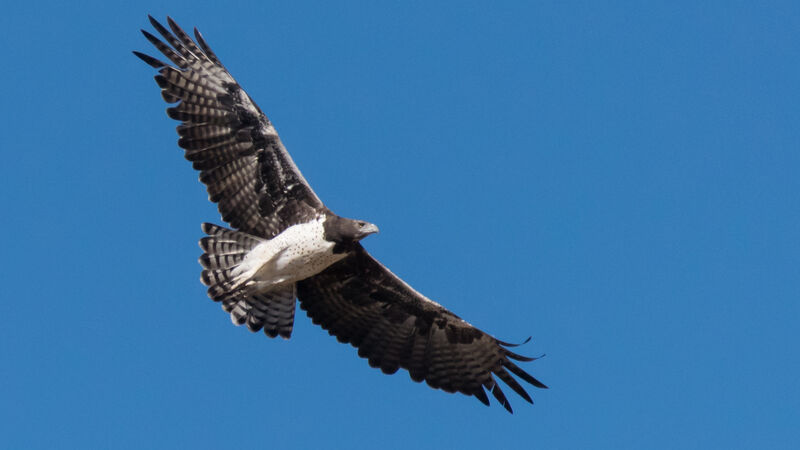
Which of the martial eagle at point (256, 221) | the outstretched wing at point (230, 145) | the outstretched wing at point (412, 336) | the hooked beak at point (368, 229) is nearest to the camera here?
the hooked beak at point (368, 229)

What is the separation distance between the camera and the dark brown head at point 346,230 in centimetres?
1367

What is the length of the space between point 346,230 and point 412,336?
1.94 metres

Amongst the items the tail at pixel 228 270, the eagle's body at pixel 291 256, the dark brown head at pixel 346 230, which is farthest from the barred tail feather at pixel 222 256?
the dark brown head at pixel 346 230

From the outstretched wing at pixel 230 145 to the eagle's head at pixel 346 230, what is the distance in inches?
17.6

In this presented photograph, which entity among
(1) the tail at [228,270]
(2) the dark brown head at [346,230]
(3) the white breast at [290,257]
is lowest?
(1) the tail at [228,270]

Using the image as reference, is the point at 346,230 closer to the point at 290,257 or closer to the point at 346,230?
the point at 346,230

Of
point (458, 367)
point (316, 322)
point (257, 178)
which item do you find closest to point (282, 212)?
point (257, 178)

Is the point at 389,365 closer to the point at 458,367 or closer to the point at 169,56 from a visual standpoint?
the point at 458,367

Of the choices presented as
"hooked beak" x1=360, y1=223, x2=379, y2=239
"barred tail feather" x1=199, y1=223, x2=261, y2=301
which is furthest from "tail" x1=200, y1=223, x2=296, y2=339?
"hooked beak" x1=360, y1=223, x2=379, y2=239

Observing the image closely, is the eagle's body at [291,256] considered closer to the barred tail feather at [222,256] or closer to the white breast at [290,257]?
the white breast at [290,257]

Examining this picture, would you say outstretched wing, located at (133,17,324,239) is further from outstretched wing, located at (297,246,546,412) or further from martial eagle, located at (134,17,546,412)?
outstretched wing, located at (297,246,546,412)

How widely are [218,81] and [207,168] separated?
→ 2.98 ft

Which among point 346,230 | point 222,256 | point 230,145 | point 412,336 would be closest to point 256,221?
point 222,256

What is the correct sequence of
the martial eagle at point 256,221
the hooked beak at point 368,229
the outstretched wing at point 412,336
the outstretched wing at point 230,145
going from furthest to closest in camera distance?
the outstretched wing at point 412,336 < the outstretched wing at point 230,145 < the martial eagle at point 256,221 < the hooked beak at point 368,229
